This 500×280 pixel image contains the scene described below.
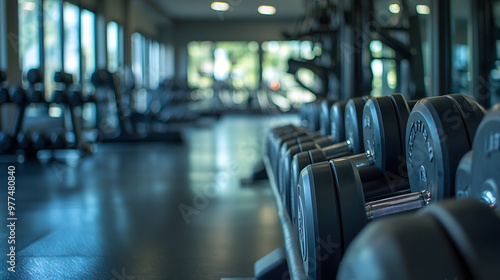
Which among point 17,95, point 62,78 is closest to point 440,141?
point 17,95

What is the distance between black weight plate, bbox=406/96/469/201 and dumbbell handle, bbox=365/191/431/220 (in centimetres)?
3

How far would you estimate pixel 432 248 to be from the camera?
0.46 meters

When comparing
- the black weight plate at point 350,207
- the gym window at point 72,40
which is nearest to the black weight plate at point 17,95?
the gym window at point 72,40

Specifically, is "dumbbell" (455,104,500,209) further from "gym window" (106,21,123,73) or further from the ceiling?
the ceiling

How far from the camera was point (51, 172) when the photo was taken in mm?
3334

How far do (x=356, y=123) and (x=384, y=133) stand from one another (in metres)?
0.29

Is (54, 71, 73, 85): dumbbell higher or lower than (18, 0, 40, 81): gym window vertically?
lower

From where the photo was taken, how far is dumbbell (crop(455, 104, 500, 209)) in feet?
1.73

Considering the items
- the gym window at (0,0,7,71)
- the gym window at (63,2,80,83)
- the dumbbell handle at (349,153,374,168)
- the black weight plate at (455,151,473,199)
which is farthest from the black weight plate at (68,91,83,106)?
the black weight plate at (455,151,473,199)

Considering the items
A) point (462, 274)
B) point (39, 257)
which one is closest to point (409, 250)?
point (462, 274)

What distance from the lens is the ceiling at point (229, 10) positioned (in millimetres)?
9678

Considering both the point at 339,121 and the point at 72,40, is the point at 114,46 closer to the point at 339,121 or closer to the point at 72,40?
the point at 72,40

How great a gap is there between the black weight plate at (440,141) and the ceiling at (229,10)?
875 cm

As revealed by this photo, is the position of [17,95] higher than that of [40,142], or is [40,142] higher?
[17,95]
